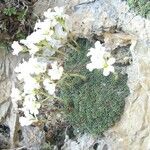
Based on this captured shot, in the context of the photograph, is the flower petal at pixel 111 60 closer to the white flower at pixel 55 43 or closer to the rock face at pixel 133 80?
the rock face at pixel 133 80

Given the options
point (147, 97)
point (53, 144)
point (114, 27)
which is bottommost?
point (53, 144)

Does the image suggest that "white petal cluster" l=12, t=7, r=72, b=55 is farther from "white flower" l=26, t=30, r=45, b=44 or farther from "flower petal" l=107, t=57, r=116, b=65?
"flower petal" l=107, t=57, r=116, b=65

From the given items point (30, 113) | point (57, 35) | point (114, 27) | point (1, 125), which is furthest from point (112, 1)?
point (1, 125)

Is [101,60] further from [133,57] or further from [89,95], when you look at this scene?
[89,95]

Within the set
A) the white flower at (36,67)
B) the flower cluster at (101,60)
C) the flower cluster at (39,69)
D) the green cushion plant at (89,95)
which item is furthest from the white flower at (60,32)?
the flower cluster at (101,60)

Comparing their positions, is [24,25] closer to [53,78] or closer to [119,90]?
[53,78]

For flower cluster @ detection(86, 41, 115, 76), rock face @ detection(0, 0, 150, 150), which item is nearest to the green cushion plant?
rock face @ detection(0, 0, 150, 150)

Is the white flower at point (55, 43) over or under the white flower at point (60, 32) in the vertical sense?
under
